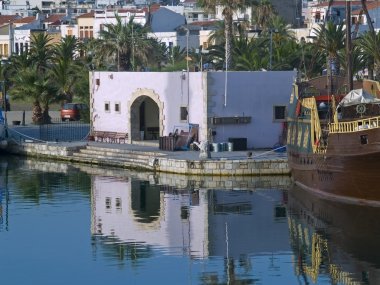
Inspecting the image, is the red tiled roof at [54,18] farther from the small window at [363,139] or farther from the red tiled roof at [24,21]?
the small window at [363,139]

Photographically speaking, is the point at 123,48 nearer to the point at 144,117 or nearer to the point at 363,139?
the point at 144,117

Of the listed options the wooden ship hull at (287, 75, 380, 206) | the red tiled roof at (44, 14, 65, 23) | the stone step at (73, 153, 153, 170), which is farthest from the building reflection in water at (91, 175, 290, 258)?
the red tiled roof at (44, 14, 65, 23)

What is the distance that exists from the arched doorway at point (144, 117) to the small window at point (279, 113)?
564 centimetres

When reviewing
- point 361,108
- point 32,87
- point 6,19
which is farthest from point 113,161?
point 6,19

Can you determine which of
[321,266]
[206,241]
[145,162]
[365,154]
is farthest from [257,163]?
[321,266]

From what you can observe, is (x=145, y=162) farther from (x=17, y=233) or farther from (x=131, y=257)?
(x=131, y=257)

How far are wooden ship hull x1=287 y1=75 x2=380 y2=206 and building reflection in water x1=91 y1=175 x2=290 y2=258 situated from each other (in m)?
1.52

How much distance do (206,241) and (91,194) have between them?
37.3 ft

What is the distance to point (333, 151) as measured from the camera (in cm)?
4253

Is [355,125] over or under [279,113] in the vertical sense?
under

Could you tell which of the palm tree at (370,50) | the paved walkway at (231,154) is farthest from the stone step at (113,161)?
the palm tree at (370,50)

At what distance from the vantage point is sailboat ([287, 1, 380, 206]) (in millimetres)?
40781

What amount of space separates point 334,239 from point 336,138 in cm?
616

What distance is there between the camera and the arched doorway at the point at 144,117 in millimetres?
57812
